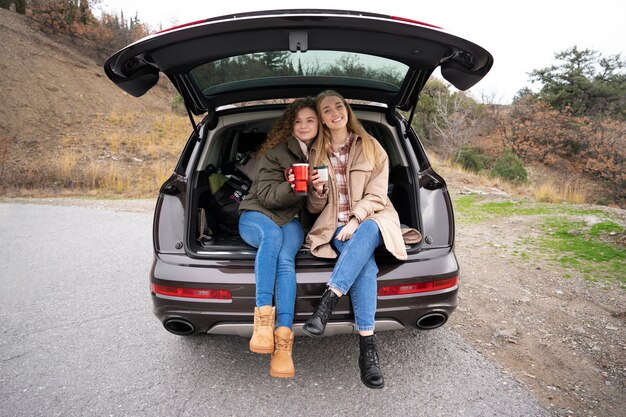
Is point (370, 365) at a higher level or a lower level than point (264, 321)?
lower

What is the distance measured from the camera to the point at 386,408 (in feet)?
6.38

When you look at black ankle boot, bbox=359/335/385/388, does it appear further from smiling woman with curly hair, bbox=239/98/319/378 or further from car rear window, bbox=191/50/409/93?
car rear window, bbox=191/50/409/93

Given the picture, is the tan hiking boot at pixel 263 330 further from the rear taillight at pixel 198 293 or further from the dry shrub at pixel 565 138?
the dry shrub at pixel 565 138

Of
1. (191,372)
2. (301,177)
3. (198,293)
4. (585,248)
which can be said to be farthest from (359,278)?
(585,248)

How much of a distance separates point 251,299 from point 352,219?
0.76 m

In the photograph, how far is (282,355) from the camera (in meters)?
1.98

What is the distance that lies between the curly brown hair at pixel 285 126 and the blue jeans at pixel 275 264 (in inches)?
23.4

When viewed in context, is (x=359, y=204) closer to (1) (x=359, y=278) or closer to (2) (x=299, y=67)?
(1) (x=359, y=278)

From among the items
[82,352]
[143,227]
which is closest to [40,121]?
[143,227]

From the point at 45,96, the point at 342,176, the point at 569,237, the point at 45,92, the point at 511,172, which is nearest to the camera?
the point at 342,176

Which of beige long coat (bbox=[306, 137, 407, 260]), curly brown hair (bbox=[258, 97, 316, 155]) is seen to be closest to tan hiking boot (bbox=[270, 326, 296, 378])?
beige long coat (bbox=[306, 137, 407, 260])

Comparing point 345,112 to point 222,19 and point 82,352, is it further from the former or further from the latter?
point 82,352

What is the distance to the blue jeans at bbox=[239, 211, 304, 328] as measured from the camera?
198 cm

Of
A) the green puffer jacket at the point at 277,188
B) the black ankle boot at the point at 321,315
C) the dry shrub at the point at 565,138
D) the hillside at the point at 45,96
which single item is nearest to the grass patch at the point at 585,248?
the black ankle boot at the point at 321,315
